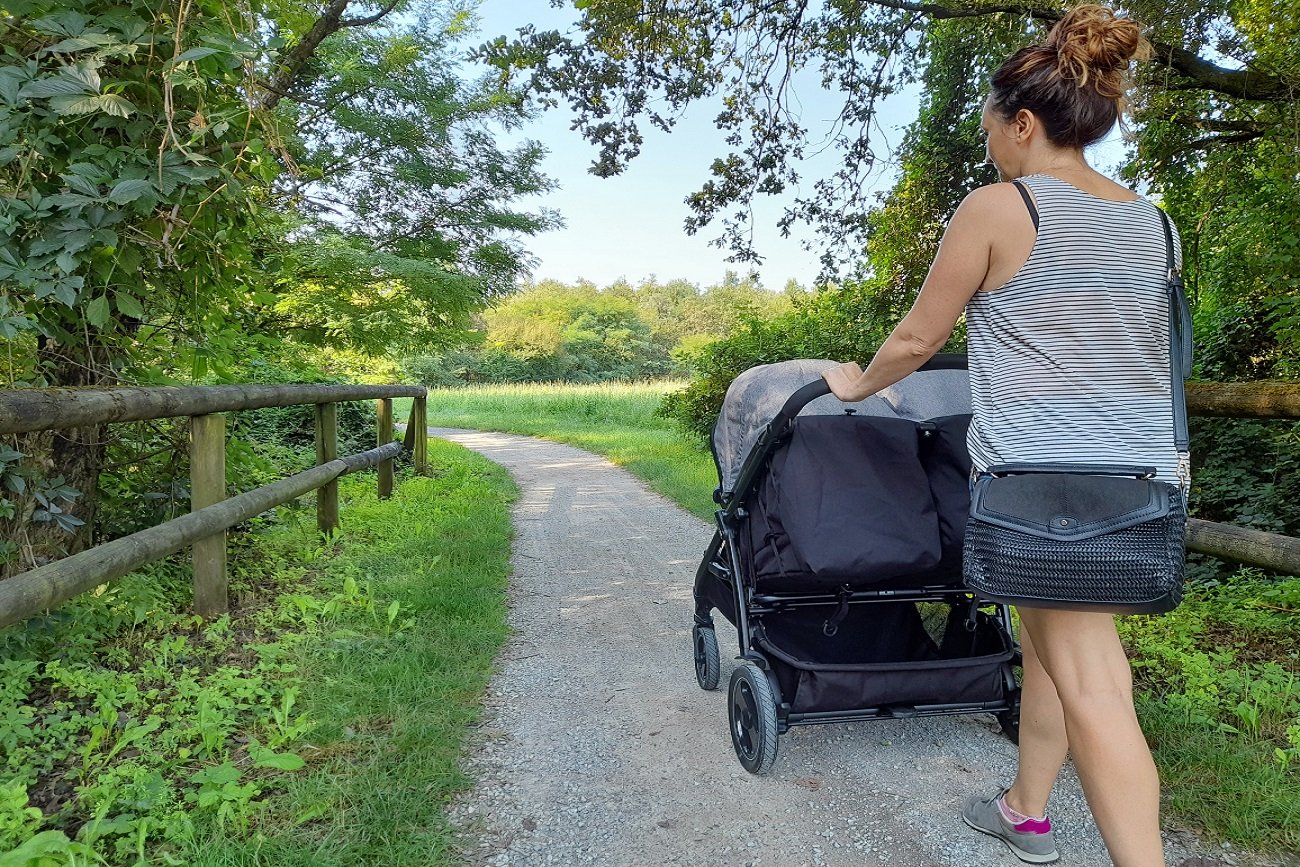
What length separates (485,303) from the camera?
1118 centimetres

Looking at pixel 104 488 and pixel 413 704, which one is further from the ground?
pixel 104 488

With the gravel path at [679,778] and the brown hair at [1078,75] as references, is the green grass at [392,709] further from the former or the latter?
the brown hair at [1078,75]

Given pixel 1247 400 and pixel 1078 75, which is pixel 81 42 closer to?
pixel 1078 75

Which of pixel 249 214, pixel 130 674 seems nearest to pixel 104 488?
pixel 130 674

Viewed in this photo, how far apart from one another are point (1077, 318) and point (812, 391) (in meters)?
0.83

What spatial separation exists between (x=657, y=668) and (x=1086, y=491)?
2.37 m

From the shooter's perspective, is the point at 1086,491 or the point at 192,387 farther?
the point at 192,387

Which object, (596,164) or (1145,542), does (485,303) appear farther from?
(1145,542)

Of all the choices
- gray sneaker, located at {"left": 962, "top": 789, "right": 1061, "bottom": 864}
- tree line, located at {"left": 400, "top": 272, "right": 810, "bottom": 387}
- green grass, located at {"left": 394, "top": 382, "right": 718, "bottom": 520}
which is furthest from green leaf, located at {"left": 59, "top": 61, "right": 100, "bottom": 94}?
tree line, located at {"left": 400, "top": 272, "right": 810, "bottom": 387}

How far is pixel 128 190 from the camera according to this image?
238 centimetres

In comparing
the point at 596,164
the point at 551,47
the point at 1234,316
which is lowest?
the point at 1234,316

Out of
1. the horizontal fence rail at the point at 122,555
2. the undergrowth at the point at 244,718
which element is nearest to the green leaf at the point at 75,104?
the horizontal fence rail at the point at 122,555

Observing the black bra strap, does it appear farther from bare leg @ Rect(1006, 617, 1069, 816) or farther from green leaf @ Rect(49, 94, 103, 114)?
green leaf @ Rect(49, 94, 103, 114)

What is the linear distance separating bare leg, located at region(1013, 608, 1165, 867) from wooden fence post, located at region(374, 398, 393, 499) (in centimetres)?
677
